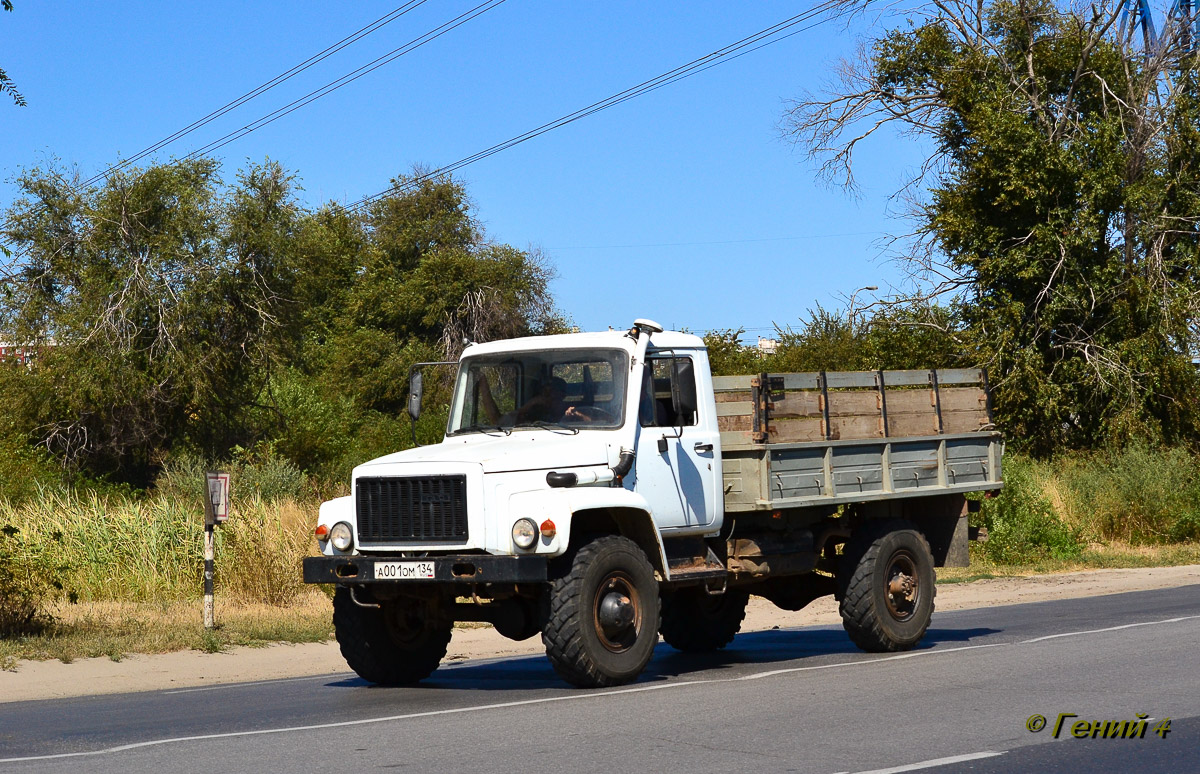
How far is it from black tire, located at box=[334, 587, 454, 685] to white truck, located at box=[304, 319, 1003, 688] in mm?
18

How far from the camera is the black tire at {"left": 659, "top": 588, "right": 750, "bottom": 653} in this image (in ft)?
43.1

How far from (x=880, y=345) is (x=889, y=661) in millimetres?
22642

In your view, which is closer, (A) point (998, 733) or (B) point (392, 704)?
(A) point (998, 733)

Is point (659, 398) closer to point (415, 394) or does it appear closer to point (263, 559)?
point (415, 394)

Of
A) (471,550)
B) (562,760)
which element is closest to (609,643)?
(471,550)

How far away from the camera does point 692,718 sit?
8.41m

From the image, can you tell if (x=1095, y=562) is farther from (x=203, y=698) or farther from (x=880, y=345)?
(x=203, y=698)

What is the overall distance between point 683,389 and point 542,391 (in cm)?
116

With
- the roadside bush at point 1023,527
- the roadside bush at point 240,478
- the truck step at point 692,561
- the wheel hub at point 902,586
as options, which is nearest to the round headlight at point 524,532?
the truck step at point 692,561

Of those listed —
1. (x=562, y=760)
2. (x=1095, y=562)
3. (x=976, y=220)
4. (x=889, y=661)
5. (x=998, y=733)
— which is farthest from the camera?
(x=976, y=220)

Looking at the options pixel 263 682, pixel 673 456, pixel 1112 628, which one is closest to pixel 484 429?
pixel 673 456

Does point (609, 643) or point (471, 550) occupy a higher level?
point (471, 550)

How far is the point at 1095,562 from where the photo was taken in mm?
25406

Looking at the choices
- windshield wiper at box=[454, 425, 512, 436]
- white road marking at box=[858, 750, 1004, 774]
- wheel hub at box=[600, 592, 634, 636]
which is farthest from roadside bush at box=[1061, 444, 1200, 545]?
white road marking at box=[858, 750, 1004, 774]
